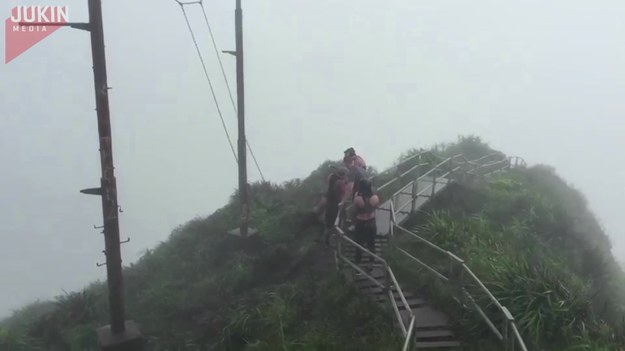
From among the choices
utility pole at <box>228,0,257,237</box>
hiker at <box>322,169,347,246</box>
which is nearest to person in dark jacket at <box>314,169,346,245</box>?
hiker at <box>322,169,347,246</box>

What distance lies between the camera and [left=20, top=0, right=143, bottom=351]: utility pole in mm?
9358

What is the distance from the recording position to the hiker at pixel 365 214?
34.6 ft

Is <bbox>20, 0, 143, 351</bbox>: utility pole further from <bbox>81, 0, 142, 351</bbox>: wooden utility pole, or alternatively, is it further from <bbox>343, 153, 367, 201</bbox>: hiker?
<bbox>343, 153, 367, 201</bbox>: hiker

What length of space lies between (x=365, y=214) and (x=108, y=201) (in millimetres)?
4594

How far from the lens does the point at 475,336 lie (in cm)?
845

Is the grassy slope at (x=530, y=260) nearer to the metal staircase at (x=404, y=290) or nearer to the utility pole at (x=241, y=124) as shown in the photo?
the metal staircase at (x=404, y=290)

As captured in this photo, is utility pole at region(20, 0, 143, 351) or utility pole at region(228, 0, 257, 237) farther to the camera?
utility pole at region(228, 0, 257, 237)

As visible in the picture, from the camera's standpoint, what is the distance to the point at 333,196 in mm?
12227

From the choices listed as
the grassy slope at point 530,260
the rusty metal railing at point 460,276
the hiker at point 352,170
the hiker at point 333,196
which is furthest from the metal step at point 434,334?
the hiker at point 333,196

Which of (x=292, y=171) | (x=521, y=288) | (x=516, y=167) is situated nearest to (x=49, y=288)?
(x=292, y=171)

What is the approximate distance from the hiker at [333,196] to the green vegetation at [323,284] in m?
0.63

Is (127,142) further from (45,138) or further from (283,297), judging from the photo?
(283,297)

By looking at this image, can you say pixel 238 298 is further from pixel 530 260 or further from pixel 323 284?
pixel 530 260

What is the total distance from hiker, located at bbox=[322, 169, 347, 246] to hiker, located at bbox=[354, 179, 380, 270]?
1.24 metres
